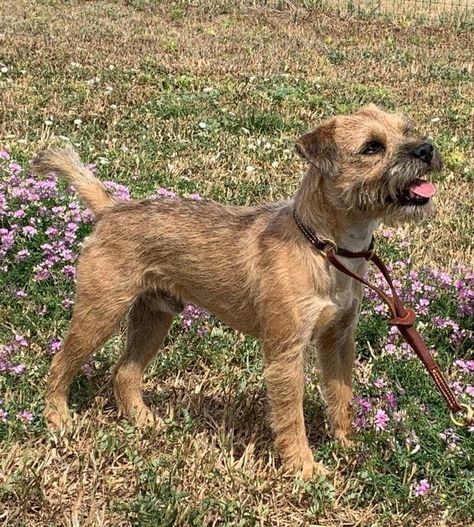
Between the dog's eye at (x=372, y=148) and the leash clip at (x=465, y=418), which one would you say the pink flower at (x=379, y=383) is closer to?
the leash clip at (x=465, y=418)

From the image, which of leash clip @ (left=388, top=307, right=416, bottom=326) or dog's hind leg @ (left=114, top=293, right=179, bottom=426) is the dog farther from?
leash clip @ (left=388, top=307, right=416, bottom=326)

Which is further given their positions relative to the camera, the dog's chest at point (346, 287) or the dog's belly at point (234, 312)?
the dog's belly at point (234, 312)

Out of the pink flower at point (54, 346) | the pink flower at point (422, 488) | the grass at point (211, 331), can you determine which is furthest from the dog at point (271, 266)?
the pink flower at point (422, 488)

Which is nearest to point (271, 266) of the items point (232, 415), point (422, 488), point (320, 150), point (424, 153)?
point (320, 150)

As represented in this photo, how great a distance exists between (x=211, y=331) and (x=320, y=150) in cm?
167

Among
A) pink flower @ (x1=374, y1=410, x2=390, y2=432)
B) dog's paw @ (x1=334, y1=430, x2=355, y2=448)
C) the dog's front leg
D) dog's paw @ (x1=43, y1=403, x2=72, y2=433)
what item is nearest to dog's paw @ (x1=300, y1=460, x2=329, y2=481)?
the dog's front leg

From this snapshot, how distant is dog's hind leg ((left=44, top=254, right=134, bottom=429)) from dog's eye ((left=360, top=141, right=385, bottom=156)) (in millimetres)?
1406

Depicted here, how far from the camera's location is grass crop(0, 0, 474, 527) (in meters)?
3.56

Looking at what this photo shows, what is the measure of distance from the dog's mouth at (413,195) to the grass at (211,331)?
45.8 inches

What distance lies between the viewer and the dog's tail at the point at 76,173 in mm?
4309

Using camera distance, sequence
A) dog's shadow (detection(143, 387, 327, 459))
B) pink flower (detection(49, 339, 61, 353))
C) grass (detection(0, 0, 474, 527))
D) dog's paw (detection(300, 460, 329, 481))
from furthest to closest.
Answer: pink flower (detection(49, 339, 61, 353))
dog's shadow (detection(143, 387, 327, 459))
dog's paw (detection(300, 460, 329, 481))
grass (detection(0, 0, 474, 527))

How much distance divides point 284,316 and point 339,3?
1711 centimetres

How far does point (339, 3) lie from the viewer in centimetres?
1914

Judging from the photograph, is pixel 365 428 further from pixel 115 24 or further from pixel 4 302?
pixel 115 24
